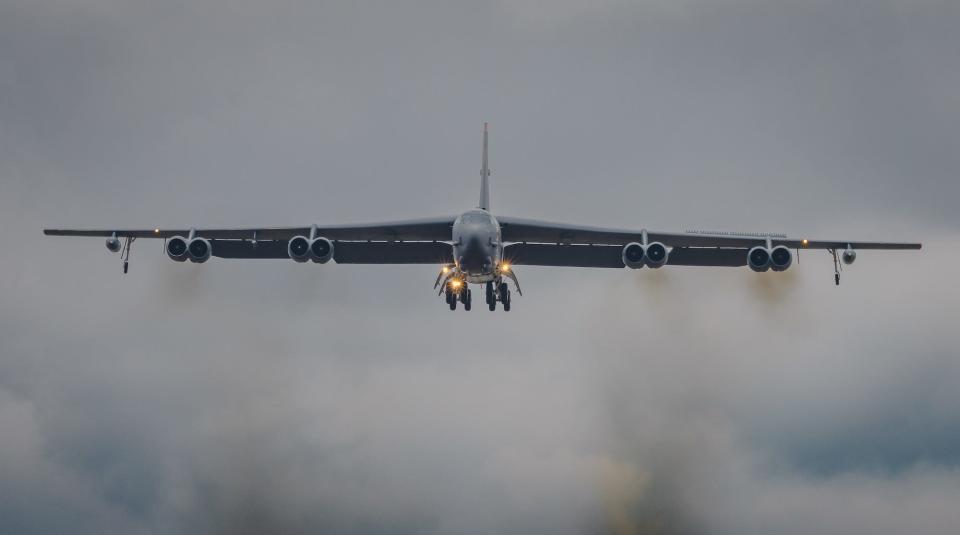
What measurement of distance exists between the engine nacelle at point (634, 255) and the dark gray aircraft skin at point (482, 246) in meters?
0.04

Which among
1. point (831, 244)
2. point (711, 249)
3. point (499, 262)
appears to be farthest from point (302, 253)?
point (831, 244)

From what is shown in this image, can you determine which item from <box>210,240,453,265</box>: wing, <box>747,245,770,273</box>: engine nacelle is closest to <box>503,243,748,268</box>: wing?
<box>210,240,453,265</box>: wing

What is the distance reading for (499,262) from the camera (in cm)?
4319

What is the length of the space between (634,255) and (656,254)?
2.60ft

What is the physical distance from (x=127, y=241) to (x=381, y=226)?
9784 millimetres

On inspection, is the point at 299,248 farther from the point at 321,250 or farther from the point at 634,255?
the point at 634,255

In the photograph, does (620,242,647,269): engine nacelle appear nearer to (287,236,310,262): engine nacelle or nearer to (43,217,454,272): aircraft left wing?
(43,217,454,272): aircraft left wing

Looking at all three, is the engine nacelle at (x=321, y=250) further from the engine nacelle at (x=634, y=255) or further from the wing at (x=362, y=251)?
the engine nacelle at (x=634, y=255)

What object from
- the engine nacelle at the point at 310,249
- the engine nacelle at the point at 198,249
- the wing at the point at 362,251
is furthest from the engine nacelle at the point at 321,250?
the wing at the point at 362,251

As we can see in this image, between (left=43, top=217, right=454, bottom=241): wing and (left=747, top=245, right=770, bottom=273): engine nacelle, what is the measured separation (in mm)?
11123

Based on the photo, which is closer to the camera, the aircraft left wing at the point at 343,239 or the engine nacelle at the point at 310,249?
the engine nacelle at the point at 310,249

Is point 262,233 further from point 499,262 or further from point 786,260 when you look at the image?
point 786,260

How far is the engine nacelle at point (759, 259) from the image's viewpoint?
44250mm

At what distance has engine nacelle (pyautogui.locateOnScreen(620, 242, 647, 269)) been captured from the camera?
4388 cm
